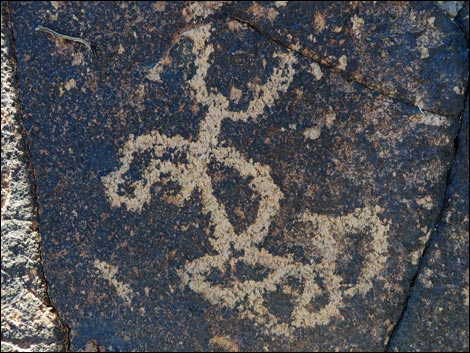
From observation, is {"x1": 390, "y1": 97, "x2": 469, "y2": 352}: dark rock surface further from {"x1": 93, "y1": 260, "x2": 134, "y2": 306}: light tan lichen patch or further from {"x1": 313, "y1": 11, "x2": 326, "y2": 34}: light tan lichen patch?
{"x1": 93, "y1": 260, "x2": 134, "y2": 306}: light tan lichen patch

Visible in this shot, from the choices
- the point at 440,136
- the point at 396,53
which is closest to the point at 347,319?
the point at 440,136

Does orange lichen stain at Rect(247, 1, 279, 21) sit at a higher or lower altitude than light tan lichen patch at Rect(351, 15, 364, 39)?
lower

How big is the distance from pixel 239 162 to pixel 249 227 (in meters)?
0.13

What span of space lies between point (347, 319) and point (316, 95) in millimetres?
431

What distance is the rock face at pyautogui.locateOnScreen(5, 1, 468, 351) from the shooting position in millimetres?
908

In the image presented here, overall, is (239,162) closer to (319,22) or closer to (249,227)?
(249,227)

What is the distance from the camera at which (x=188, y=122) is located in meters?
0.95

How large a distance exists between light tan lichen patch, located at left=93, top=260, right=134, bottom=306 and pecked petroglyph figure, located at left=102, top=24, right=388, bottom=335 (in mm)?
114

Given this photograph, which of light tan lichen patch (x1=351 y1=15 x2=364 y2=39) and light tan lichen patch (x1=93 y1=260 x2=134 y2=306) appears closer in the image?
light tan lichen patch (x1=351 y1=15 x2=364 y2=39)

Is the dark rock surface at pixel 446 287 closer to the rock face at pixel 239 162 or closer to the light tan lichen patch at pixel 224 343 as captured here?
the rock face at pixel 239 162

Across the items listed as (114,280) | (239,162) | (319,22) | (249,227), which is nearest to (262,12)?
(319,22)

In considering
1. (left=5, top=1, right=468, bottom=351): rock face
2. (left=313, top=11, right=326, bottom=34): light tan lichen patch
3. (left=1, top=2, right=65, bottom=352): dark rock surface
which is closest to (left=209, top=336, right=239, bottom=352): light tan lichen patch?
(left=5, top=1, right=468, bottom=351): rock face

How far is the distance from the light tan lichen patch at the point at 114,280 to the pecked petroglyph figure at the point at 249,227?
114 millimetres

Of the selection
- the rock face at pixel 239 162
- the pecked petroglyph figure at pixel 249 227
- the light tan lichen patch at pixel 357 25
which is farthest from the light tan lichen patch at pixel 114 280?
the light tan lichen patch at pixel 357 25
